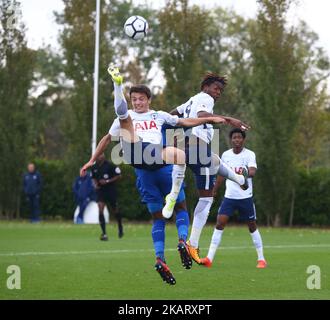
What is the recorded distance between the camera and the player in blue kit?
39.0 ft

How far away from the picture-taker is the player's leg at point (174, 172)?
1224 centimetres

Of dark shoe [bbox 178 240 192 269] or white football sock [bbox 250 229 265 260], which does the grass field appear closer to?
white football sock [bbox 250 229 265 260]

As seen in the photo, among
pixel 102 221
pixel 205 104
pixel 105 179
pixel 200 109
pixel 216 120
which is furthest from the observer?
pixel 105 179

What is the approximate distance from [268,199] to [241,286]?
19.4 m

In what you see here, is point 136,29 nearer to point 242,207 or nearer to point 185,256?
point 185,256

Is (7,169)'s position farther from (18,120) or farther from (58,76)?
(58,76)

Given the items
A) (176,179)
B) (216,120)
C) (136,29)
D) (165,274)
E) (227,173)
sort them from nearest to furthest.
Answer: (165,274) < (216,120) < (176,179) < (136,29) < (227,173)

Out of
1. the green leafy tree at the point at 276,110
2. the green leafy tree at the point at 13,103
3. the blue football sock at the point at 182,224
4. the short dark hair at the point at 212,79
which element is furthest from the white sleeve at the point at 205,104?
the green leafy tree at the point at 13,103

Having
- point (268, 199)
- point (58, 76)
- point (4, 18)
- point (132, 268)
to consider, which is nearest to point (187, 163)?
point (132, 268)

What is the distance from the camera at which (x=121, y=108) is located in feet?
37.8

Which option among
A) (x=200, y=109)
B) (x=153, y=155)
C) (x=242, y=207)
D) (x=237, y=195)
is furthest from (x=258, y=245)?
(x=153, y=155)

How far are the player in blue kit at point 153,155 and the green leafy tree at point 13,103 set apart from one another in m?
24.1

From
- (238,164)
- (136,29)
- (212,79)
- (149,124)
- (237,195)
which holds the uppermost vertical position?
(136,29)

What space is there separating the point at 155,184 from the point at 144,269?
3003 mm
